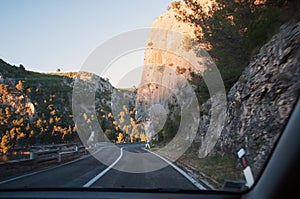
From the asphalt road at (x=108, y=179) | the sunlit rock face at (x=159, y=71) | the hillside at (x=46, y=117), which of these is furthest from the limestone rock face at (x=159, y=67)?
the asphalt road at (x=108, y=179)

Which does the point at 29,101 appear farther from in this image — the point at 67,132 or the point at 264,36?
the point at 264,36

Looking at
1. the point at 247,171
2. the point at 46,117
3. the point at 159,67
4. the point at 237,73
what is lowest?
the point at 247,171

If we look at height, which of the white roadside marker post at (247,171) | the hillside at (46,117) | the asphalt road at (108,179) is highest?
the hillside at (46,117)

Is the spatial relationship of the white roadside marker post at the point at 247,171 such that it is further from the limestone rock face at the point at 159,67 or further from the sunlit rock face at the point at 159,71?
the limestone rock face at the point at 159,67

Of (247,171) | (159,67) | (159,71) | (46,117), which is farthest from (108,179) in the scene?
(159,71)

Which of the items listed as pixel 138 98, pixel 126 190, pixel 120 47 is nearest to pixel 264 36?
pixel 120 47

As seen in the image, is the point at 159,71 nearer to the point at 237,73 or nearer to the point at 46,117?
the point at 46,117

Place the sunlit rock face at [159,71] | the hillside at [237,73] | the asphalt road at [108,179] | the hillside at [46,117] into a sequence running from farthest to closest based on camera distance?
the sunlit rock face at [159,71]
the hillside at [46,117]
the hillside at [237,73]
the asphalt road at [108,179]

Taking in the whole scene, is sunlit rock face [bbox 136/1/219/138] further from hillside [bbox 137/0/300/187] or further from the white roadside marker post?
the white roadside marker post

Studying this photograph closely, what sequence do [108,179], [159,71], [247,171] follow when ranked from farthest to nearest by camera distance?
[159,71] → [108,179] → [247,171]

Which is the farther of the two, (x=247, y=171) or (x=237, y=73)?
(x=237, y=73)

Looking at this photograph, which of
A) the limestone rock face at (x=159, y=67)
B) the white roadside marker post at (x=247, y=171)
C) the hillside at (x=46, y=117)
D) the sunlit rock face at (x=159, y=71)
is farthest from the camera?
the limestone rock face at (x=159, y=67)

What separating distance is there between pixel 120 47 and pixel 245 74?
21.2 feet

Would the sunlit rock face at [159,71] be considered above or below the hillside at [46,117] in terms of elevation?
above
